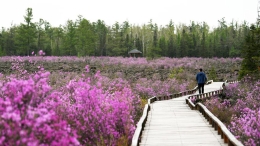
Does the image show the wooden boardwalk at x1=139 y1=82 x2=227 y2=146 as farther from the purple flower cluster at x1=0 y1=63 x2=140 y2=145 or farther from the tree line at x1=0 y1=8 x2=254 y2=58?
the tree line at x1=0 y1=8 x2=254 y2=58

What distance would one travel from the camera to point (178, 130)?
12.5 m

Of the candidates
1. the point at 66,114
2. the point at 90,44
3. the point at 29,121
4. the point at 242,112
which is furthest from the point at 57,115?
the point at 90,44

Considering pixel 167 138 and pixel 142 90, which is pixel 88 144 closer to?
pixel 167 138

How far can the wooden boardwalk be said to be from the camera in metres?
10.3

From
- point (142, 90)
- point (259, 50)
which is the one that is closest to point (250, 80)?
point (259, 50)

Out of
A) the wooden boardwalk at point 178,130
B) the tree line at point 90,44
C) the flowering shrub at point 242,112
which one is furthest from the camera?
the tree line at point 90,44

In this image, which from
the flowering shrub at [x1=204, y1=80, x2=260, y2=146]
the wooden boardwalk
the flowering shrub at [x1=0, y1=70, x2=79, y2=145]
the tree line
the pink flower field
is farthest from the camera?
the tree line

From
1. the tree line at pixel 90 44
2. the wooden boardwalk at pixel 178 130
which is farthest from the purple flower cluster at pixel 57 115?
the tree line at pixel 90 44

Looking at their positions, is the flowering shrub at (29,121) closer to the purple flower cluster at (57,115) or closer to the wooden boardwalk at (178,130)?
the purple flower cluster at (57,115)

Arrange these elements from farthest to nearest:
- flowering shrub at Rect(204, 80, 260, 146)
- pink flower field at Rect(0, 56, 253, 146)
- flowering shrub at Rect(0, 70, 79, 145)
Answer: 1. flowering shrub at Rect(204, 80, 260, 146)
2. pink flower field at Rect(0, 56, 253, 146)
3. flowering shrub at Rect(0, 70, 79, 145)

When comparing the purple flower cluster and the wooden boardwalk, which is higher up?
the purple flower cluster

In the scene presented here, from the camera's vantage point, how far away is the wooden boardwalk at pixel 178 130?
10.3m

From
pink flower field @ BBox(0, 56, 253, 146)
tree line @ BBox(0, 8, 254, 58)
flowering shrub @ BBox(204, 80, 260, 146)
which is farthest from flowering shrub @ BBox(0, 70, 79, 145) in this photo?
tree line @ BBox(0, 8, 254, 58)

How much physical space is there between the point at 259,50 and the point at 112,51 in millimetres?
57684
